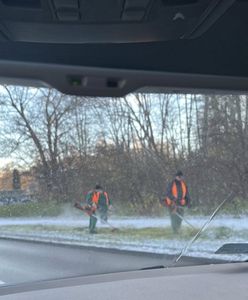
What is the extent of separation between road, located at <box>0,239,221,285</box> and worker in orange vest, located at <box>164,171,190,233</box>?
0.49 metres

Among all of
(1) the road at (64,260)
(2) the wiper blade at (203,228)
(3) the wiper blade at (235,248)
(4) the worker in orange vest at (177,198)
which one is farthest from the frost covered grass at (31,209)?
(3) the wiper blade at (235,248)

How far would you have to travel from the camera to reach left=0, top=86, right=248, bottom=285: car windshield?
11.9 feet

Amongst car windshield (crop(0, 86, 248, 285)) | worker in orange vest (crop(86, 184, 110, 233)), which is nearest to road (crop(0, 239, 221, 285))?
car windshield (crop(0, 86, 248, 285))

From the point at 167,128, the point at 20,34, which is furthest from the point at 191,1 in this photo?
the point at 167,128

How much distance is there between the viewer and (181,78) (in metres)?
3.49

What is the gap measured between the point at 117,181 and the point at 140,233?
80cm

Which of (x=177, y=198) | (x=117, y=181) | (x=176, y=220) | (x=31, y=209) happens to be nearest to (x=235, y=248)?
(x=176, y=220)

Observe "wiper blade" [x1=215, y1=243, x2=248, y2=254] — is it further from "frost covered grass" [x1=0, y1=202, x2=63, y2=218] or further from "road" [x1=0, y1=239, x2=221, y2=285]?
"frost covered grass" [x1=0, y1=202, x2=63, y2=218]

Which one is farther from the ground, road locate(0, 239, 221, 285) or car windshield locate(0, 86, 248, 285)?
car windshield locate(0, 86, 248, 285)

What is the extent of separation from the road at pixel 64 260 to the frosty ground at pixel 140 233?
Answer: 0.09m

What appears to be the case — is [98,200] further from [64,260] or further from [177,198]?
[64,260]

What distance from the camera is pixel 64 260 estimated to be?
4.91 m

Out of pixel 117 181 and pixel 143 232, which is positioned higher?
pixel 117 181

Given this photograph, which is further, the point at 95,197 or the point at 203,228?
the point at 203,228
